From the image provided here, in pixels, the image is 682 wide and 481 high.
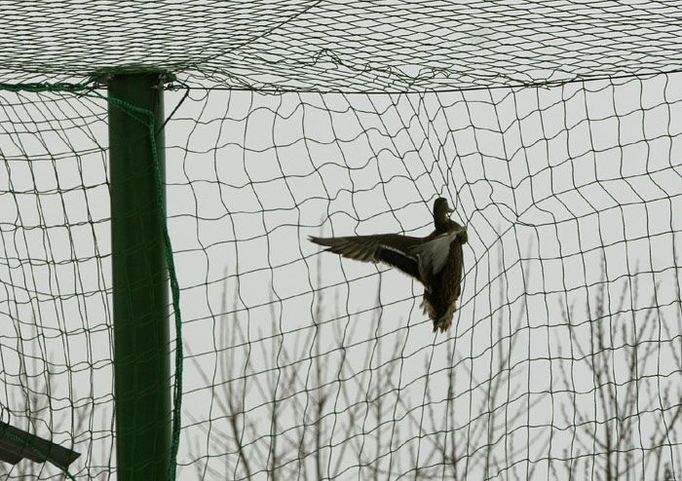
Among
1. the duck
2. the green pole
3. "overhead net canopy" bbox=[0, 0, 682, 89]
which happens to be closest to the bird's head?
the duck

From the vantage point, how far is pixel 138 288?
3.40m

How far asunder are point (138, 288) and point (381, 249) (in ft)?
1.95

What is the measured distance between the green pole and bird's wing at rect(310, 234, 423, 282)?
438 mm

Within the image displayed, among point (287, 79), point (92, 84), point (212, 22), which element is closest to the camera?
point (212, 22)

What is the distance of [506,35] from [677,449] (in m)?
2.21

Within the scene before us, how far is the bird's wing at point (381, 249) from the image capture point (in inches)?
127

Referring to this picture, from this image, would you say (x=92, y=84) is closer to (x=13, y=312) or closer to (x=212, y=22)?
(x=212, y=22)

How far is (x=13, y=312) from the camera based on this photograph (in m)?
3.96

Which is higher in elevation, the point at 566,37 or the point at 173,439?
the point at 566,37

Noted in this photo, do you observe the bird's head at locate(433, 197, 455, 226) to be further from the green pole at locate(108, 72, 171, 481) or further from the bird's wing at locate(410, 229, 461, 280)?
the green pole at locate(108, 72, 171, 481)

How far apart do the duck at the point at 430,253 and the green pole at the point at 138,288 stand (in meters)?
0.43

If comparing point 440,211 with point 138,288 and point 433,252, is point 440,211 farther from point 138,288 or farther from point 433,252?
point 138,288

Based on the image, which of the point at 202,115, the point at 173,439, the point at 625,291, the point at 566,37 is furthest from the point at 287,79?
the point at 625,291

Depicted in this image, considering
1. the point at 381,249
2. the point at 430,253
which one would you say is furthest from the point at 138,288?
the point at 430,253
